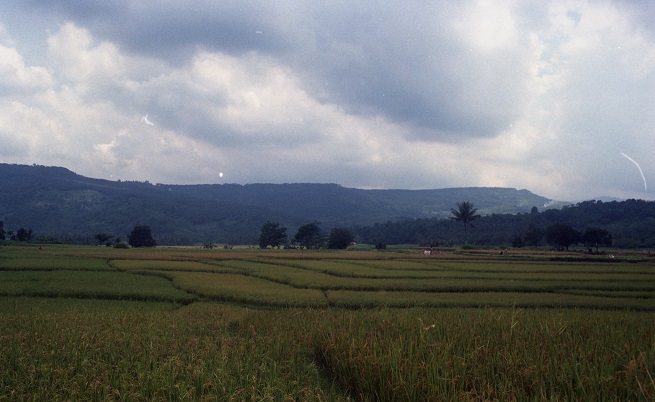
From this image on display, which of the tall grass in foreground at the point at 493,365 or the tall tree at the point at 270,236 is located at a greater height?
the tall grass in foreground at the point at 493,365

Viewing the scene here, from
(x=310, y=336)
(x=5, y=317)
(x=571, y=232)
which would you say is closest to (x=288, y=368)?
(x=310, y=336)

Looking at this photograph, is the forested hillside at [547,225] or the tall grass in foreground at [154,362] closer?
the tall grass in foreground at [154,362]

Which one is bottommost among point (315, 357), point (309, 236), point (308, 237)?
point (308, 237)

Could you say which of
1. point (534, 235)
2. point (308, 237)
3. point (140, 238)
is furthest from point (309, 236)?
point (534, 235)

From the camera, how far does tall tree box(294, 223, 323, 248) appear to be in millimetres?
98125

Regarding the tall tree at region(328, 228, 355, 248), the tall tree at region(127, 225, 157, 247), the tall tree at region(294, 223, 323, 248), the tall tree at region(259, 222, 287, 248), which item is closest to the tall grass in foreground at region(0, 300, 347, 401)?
the tall tree at region(328, 228, 355, 248)

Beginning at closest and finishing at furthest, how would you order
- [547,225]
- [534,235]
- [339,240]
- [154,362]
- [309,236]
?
[154,362], [534,235], [339,240], [309,236], [547,225]

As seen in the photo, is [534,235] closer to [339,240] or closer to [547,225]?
[547,225]

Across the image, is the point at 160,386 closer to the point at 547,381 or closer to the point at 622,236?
the point at 547,381

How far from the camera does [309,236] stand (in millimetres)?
99125

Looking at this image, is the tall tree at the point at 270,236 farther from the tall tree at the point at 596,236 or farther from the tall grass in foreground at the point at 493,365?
the tall grass in foreground at the point at 493,365

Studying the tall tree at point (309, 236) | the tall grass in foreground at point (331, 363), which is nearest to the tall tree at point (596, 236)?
the tall tree at point (309, 236)

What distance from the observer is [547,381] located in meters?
6.43

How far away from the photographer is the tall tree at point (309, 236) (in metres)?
98.1
